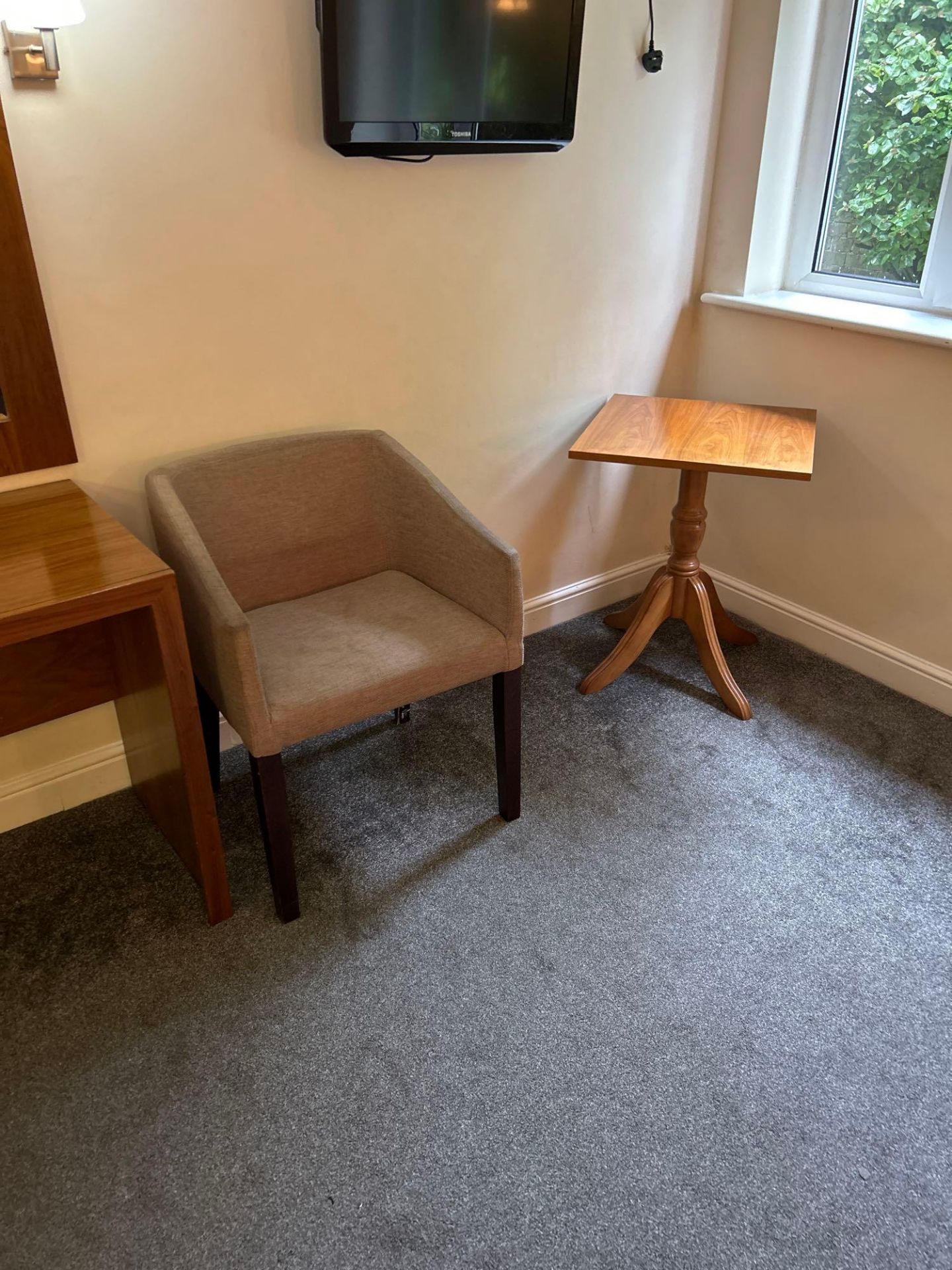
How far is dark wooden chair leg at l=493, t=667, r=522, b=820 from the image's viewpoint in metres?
1.91

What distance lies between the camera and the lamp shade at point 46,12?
1393 mm

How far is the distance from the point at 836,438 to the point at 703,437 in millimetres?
473

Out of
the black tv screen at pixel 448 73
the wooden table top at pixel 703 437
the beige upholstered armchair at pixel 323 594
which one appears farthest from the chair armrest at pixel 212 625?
the wooden table top at pixel 703 437

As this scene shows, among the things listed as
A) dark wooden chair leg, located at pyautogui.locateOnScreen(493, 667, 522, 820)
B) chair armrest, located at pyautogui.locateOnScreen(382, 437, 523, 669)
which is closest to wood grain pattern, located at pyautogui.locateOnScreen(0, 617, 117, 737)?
chair armrest, located at pyautogui.locateOnScreen(382, 437, 523, 669)

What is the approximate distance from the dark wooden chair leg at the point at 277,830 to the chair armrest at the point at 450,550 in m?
0.51

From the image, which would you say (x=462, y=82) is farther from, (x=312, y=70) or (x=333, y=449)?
(x=333, y=449)

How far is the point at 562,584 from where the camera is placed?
110 inches

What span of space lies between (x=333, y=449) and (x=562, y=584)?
38.8 inches

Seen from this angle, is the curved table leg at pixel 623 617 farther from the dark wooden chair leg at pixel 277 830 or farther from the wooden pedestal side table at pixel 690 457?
the dark wooden chair leg at pixel 277 830

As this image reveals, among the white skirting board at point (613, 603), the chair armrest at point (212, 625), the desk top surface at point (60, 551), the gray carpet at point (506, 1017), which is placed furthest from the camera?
the white skirting board at point (613, 603)

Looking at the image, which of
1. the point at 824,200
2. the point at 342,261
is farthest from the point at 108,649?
the point at 824,200

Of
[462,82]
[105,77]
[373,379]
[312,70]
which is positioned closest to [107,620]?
[373,379]

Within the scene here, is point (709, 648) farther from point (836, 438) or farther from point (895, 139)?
point (895, 139)

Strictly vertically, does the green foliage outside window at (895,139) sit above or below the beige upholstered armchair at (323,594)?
above
